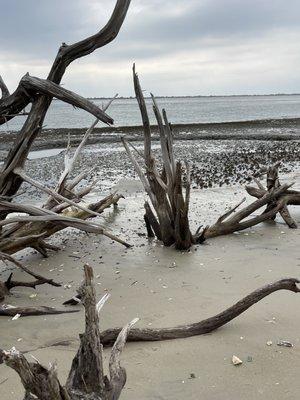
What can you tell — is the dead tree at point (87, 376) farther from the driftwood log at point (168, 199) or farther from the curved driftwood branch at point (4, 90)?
the driftwood log at point (168, 199)

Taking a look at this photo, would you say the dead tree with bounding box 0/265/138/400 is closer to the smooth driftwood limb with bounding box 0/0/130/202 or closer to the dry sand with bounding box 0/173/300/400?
the dry sand with bounding box 0/173/300/400

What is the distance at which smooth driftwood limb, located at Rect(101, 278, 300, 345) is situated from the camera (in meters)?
3.99

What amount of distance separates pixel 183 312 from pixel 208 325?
2.02 ft

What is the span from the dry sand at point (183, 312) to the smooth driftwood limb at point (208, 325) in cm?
6

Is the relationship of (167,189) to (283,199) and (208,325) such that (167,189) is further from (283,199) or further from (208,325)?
(208,325)

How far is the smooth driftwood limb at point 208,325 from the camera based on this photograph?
3.99 metres

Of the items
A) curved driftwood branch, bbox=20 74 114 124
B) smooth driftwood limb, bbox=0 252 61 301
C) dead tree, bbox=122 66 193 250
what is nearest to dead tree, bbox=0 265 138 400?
smooth driftwood limb, bbox=0 252 61 301

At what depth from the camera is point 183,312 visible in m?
4.72

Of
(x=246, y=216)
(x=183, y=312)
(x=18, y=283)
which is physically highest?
(x=18, y=283)

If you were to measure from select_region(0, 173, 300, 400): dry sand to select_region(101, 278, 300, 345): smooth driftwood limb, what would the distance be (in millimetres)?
64

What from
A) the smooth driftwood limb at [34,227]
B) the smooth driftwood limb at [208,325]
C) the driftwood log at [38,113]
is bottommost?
the smooth driftwood limb at [208,325]

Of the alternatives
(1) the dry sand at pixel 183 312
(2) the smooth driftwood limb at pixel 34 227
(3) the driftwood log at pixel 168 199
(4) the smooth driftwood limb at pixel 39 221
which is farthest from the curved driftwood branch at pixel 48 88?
(1) the dry sand at pixel 183 312

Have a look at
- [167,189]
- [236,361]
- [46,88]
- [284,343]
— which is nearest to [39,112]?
[46,88]

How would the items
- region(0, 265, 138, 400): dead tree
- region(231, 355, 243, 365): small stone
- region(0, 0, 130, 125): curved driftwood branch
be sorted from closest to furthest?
region(0, 265, 138, 400): dead tree
region(231, 355, 243, 365): small stone
region(0, 0, 130, 125): curved driftwood branch
